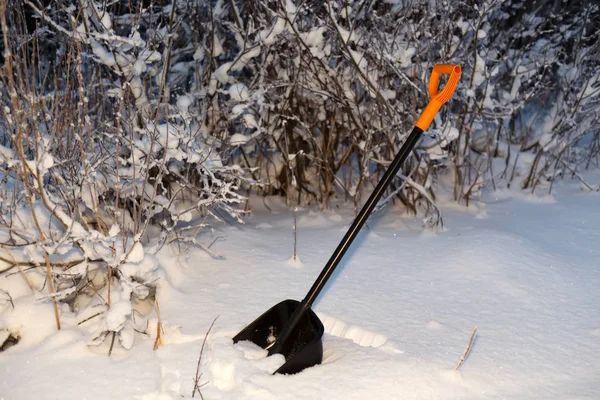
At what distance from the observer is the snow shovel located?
1948 mm

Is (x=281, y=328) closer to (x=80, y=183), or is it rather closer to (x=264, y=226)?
(x=80, y=183)

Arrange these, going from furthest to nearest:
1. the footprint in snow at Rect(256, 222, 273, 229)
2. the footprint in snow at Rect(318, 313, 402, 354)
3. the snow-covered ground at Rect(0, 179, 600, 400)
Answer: the footprint in snow at Rect(256, 222, 273, 229), the footprint in snow at Rect(318, 313, 402, 354), the snow-covered ground at Rect(0, 179, 600, 400)

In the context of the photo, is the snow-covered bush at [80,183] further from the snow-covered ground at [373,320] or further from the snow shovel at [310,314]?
the snow shovel at [310,314]

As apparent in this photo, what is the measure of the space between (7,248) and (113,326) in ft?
1.79

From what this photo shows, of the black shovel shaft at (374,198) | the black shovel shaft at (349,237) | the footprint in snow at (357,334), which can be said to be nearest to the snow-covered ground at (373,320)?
the footprint in snow at (357,334)

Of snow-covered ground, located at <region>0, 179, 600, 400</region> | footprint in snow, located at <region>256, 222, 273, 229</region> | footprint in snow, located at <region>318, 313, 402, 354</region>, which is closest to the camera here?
snow-covered ground, located at <region>0, 179, 600, 400</region>

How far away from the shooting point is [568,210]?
3652 mm

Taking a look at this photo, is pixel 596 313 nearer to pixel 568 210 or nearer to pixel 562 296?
pixel 562 296

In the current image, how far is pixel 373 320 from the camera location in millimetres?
2289

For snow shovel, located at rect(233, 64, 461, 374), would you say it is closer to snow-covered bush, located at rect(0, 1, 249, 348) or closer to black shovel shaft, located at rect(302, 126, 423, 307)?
black shovel shaft, located at rect(302, 126, 423, 307)

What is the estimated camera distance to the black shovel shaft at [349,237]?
1.98 m

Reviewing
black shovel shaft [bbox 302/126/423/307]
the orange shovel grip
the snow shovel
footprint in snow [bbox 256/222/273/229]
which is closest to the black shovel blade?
the snow shovel

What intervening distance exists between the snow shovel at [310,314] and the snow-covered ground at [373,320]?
0.18ft

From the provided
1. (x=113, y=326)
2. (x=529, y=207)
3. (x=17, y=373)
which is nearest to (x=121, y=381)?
(x=113, y=326)
